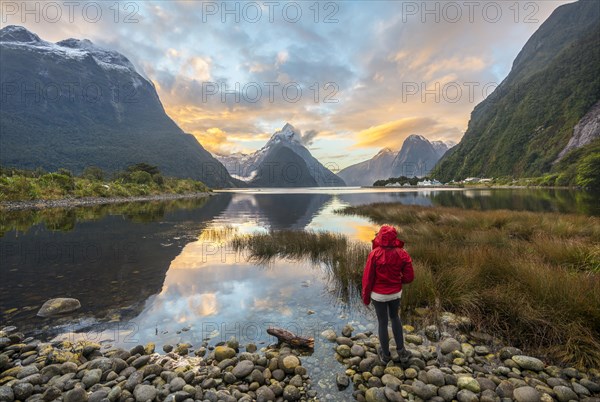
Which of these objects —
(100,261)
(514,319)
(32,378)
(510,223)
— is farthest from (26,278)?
(510,223)

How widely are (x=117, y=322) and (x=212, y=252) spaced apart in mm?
9054

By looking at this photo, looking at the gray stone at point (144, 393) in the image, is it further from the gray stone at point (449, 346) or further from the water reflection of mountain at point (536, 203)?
the water reflection of mountain at point (536, 203)

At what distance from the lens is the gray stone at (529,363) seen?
212 inches

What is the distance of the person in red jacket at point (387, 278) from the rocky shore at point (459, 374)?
0.39 metres

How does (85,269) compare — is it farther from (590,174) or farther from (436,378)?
(590,174)

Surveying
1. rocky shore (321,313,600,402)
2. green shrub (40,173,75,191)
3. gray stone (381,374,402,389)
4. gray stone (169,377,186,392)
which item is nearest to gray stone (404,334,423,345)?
rocky shore (321,313,600,402)

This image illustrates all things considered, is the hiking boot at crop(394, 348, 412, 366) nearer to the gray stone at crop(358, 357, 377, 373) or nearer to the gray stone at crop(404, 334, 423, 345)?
the gray stone at crop(358, 357, 377, 373)

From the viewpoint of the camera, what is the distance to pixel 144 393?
4.81 m

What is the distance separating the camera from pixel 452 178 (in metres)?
192

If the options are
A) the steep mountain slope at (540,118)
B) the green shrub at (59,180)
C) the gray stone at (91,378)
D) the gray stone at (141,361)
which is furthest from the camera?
the steep mountain slope at (540,118)

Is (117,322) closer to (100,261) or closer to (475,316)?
(100,261)

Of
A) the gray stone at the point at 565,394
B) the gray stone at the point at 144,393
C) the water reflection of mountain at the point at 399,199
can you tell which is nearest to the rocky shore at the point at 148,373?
the gray stone at the point at 144,393

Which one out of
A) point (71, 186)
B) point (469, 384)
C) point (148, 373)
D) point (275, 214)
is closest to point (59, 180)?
point (71, 186)

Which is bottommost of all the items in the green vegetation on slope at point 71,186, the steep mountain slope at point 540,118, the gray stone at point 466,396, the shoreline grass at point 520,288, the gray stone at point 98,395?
the gray stone at point 466,396
